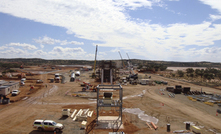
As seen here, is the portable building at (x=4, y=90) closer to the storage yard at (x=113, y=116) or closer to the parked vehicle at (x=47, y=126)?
the storage yard at (x=113, y=116)

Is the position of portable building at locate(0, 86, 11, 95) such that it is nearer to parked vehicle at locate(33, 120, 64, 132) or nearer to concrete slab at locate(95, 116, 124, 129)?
parked vehicle at locate(33, 120, 64, 132)

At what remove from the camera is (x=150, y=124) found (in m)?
24.2

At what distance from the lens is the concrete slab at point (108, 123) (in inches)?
904

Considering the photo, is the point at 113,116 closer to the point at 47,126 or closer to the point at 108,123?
the point at 108,123

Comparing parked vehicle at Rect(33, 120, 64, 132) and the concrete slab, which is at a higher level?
parked vehicle at Rect(33, 120, 64, 132)

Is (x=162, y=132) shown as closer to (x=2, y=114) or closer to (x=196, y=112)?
(x=196, y=112)

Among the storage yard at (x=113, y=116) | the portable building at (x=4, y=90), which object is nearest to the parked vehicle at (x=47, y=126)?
the storage yard at (x=113, y=116)

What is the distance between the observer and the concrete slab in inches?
904

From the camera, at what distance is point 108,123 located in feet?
79.9

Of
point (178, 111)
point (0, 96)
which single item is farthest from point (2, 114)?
point (178, 111)

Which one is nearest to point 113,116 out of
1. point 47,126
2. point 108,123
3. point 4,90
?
point 108,123

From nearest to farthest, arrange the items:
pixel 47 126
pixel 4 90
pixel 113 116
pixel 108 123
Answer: pixel 47 126 → pixel 108 123 → pixel 113 116 → pixel 4 90

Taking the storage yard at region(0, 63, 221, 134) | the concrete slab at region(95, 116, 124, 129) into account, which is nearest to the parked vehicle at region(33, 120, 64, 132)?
the storage yard at region(0, 63, 221, 134)

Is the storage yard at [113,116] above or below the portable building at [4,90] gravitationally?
below
